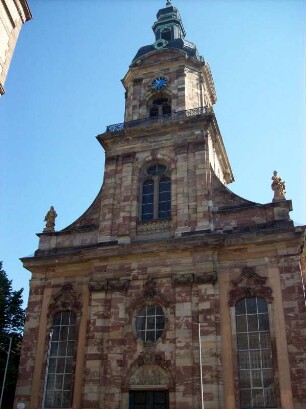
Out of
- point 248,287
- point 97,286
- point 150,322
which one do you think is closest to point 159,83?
point 97,286

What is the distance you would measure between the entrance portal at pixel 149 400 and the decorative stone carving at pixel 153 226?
21.0 feet

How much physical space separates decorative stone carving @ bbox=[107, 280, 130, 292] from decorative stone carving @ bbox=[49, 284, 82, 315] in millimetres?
1582

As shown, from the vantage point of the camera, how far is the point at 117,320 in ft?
59.0

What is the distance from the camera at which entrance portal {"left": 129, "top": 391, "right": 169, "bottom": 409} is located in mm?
16203

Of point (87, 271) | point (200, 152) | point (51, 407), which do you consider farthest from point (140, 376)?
point (200, 152)

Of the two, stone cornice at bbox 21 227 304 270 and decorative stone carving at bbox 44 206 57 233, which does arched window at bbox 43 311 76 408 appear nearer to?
stone cornice at bbox 21 227 304 270

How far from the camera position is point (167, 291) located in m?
17.9

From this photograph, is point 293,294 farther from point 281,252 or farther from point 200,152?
point 200,152

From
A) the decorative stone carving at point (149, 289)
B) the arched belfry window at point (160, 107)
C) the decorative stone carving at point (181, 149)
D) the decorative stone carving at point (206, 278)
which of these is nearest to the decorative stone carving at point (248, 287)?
the decorative stone carving at point (206, 278)

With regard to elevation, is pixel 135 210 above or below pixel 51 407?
above

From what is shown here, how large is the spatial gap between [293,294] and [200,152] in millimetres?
7546

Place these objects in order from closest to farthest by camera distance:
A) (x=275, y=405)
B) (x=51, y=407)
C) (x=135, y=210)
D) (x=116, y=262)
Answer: (x=275, y=405) → (x=51, y=407) → (x=116, y=262) → (x=135, y=210)

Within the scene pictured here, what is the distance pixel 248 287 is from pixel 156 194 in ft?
19.9

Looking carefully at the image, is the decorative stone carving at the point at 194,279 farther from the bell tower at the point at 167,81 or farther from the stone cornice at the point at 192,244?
the bell tower at the point at 167,81
